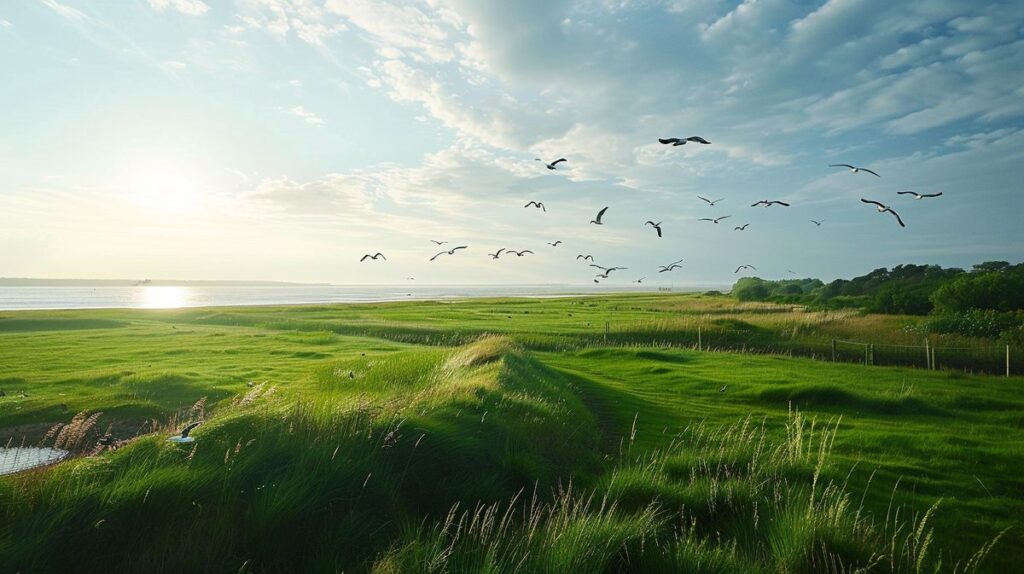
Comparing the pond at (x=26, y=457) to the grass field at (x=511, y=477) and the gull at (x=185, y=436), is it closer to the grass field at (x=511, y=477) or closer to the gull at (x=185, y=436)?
the grass field at (x=511, y=477)

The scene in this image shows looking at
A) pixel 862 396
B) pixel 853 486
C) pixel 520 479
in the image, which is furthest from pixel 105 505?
pixel 862 396

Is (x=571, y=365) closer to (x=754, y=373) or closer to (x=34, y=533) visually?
(x=754, y=373)

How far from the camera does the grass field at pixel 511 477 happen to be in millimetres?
6414

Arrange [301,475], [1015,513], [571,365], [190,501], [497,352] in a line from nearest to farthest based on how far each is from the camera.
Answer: [190,501] < [301,475] < [1015,513] < [497,352] < [571,365]

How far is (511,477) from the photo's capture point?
1027 cm

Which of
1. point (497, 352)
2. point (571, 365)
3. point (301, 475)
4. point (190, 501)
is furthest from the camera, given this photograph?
point (571, 365)

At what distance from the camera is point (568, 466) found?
11.8 meters

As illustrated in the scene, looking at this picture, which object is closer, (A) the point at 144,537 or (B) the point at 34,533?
(B) the point at 34,533

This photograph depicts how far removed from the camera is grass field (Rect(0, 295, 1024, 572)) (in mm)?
6414

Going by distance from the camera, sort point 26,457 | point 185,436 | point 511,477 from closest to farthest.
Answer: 1. point 185,436
2. point 511,477
3. point 26,457

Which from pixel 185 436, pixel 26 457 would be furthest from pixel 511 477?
pixel 26 457

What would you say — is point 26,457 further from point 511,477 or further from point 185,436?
point 511,477

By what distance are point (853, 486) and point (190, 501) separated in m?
11.8

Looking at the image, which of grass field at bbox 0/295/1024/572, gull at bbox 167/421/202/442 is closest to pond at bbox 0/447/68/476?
grass field at bbox 0/295/1024/572
